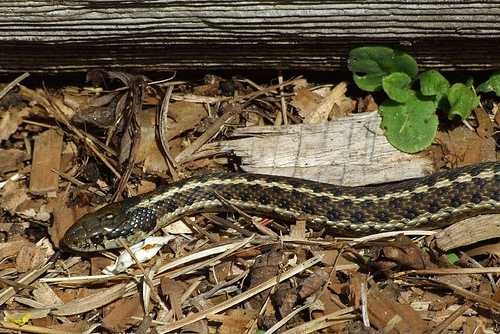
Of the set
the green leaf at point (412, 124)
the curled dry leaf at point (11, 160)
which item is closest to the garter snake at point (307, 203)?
the green leaf at point (412, 124)

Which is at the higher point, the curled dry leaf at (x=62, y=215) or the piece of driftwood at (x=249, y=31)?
the piece of driftwood at (x=249, y=31)

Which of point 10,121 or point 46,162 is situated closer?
point 46,162

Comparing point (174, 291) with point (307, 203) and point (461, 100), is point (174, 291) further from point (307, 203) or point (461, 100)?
point (461, 100)

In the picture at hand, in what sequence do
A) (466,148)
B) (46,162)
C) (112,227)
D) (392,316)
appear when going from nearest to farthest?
1. (392,316)
2. (466,148)
3. (112,227)
4. (46,162)

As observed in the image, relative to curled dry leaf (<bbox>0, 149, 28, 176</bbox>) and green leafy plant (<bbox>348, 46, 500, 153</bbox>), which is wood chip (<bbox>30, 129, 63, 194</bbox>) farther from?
green leafy plant (<bbox>348, 46, 500, 153</bbox>)

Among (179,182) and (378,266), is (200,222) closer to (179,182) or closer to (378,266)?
(179,182)

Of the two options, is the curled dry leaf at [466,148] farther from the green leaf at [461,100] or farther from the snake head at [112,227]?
the snake head at [112,227]

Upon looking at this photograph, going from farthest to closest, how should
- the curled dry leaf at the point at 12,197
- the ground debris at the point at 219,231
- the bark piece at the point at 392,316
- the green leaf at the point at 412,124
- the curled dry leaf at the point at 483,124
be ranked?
the curled dry leaf at the point at 12,197, the curled dry leaf at the point at 483,124, the green leaf at the point at 412,124, the ground debris at the point at 219,231, the bark piece at the point at 392,316

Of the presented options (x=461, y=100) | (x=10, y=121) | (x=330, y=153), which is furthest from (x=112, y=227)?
(x=461, y=100)
